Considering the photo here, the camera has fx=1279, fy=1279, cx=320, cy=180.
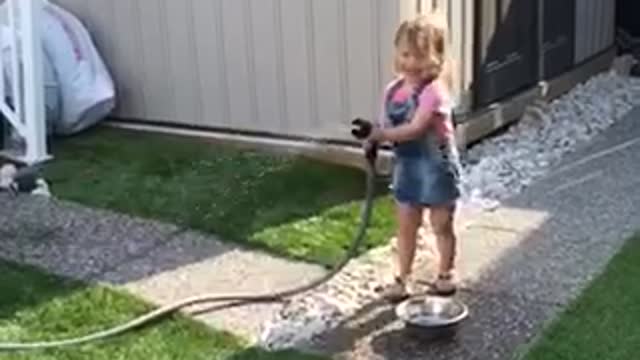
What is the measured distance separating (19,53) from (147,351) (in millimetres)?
2410

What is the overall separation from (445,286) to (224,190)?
5.11 feet

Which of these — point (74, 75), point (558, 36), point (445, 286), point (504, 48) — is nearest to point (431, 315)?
point (445, 286)

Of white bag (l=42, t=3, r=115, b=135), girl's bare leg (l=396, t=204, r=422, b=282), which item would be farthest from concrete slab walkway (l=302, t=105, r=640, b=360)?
white bag (l=42, t=3, r=115, b=135)

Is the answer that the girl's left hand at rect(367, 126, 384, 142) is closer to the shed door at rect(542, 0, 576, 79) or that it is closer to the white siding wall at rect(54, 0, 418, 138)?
the white siding wall at rect(54, 0, 418, 138)

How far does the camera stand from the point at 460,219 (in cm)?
501

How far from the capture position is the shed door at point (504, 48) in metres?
6.22

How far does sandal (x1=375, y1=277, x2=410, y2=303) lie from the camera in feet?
13.5

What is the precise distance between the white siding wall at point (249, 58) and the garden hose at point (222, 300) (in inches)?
53.9

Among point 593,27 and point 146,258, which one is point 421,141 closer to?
point 146,258

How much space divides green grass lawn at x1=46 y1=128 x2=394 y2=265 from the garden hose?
181mm

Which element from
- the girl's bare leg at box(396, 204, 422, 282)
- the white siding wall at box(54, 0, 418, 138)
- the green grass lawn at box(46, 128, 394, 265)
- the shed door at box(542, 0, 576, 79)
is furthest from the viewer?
the shed door at box(542, 0, 576, 79)

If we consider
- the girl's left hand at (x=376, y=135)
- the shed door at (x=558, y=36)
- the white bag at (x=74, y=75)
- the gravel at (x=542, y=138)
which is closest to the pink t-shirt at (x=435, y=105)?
the girl's left hand at (x=376, y=135)

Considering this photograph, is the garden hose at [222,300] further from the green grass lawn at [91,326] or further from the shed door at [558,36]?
the shed door at [558,36]

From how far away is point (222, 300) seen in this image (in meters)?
4.13
